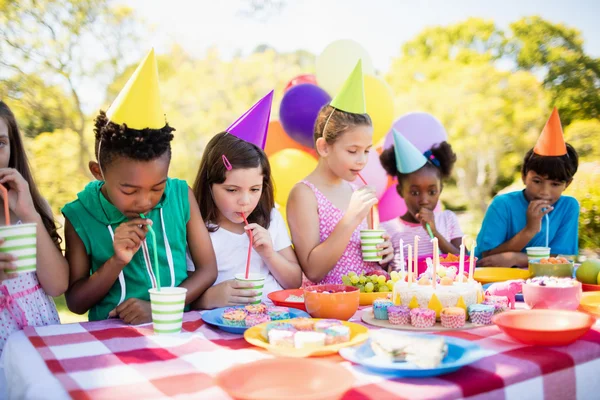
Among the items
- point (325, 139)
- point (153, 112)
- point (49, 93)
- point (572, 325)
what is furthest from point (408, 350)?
point (49, 93)

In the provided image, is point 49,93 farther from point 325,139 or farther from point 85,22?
point 325,139

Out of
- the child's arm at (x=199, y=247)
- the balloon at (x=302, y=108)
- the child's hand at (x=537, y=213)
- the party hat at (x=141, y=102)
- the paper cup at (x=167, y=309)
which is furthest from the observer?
the balloon at (x=302, y=108)

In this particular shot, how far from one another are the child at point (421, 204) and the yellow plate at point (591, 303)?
1.26 m

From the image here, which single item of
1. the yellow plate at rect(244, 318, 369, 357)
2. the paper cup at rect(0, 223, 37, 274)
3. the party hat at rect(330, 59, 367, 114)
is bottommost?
the yellow plate at rect(244, 318, 369, 357)

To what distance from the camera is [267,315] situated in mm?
1565

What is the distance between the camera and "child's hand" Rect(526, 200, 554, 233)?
2.81 m

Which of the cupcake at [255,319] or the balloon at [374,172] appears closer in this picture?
the cupcake at [255,319]

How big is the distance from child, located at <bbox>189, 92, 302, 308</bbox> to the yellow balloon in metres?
2.15

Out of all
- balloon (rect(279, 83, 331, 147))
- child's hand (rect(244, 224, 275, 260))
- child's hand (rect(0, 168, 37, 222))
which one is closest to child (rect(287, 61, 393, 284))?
child's hand (rect(244, 224, 275, 260))

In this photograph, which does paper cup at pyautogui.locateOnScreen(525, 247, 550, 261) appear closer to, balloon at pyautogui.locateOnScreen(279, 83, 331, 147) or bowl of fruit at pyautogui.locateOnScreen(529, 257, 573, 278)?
bowl of fruit at pyautogui.locateOnScreen(529, 257, 573, 278)

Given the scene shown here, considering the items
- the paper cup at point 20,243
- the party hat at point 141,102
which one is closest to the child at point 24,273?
the paper cup at point 20,243

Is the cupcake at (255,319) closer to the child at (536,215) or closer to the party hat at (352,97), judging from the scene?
the party hat at (352,97)

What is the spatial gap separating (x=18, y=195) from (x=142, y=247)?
1.54 feet

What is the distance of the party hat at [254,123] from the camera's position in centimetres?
216
